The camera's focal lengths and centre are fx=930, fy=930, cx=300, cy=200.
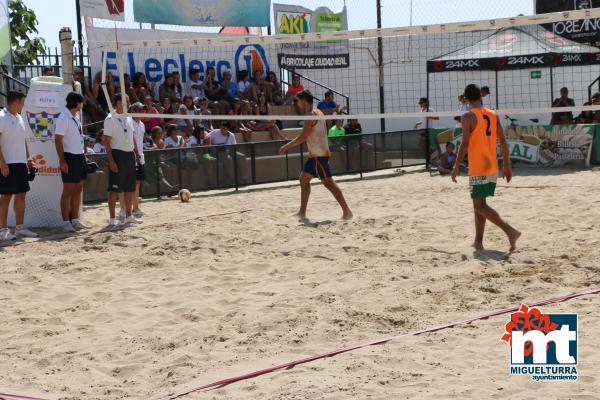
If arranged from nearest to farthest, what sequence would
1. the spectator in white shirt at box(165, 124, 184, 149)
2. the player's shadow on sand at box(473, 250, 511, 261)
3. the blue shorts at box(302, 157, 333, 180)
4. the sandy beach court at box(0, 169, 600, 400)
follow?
1. the sandy beach court at box(0, 169, 600, 400)
2. the player's shadow on sand at box(473, 250, 511, 261)
3. the blue shorts at box(302, 157, 333, 180)
4. the spectator in white shirt at box(165, 124, 184, 149)

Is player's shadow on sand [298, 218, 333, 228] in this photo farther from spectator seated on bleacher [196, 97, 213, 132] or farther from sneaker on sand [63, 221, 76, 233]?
spectator seated on bleacher [196, 97, 213, 132]

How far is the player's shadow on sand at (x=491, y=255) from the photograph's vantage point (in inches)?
312

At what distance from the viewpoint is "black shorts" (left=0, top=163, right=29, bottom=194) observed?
9.62 m

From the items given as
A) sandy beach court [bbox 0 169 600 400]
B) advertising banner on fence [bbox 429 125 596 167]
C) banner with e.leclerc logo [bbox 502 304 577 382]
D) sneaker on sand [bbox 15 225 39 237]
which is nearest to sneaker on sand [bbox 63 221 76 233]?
sandy beach court [bbox 0 169 600 400]

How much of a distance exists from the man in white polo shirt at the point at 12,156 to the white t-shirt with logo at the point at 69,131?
40cm

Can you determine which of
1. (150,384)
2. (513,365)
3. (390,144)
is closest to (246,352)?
(150,384)

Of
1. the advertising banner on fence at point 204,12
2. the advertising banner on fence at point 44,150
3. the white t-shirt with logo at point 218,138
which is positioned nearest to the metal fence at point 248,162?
the white t-shirt with logo at point 218,138

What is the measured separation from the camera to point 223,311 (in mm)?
6434

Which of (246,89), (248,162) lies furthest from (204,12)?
(248,162)

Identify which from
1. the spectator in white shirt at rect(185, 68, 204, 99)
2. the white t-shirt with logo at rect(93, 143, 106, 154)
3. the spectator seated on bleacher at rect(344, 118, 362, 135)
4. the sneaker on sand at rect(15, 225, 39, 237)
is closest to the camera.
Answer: the sneaker on sand at rect(15, 225, 39, 237)

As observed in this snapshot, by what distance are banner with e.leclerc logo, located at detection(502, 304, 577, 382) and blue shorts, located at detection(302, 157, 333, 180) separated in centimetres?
496

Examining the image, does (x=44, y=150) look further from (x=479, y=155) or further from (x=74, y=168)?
(x=479, y=155)

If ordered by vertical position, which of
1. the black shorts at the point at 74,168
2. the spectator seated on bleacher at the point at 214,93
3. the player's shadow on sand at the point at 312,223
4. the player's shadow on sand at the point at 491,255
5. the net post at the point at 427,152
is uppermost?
the spectator seated on bleacher at the point at 214,93

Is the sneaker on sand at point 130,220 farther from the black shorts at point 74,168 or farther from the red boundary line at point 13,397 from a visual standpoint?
the red boundary line at point 13,397
